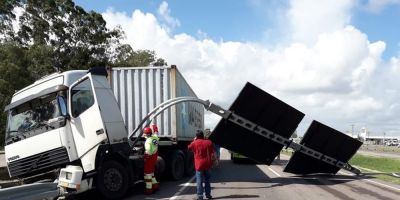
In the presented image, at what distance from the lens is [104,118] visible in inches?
430

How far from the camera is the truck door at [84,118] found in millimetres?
10555

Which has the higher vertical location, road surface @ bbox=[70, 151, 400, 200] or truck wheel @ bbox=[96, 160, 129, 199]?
truck wheel @ bbox=[96, 160, 129, 199]

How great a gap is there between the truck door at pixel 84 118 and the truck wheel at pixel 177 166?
16.3ft

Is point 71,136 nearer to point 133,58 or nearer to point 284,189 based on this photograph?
point 284,189

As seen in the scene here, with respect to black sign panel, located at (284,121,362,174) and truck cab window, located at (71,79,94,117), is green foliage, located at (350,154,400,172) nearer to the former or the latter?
black sign panel, located at (284,121,362,174)

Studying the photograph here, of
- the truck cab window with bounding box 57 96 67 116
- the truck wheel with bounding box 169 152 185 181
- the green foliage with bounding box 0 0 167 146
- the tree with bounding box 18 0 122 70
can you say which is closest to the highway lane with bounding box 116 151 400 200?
the truck wheel with bounding box 169 152 185 181

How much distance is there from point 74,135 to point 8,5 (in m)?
16.2

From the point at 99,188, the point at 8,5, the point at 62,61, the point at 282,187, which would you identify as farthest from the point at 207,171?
the point at 62,61

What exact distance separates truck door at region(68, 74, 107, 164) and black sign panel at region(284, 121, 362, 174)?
7.80 meters

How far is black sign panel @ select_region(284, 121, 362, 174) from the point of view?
16.3m

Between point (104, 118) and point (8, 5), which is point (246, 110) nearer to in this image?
point (104, 118)

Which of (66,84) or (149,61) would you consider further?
(149,61)

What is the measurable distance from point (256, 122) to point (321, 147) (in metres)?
2.83

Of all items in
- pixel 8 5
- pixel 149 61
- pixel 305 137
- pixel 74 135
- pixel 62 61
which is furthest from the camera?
pixel 149 61
